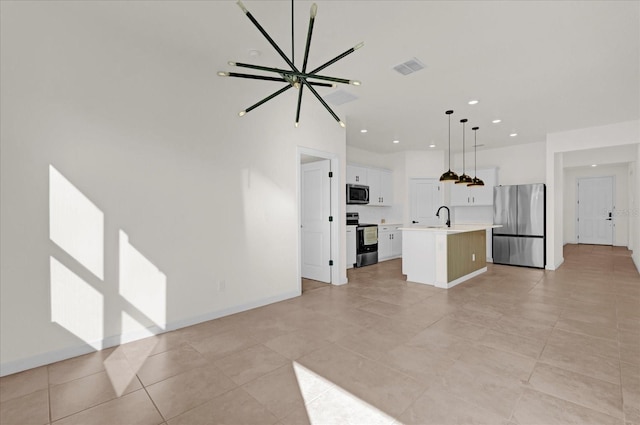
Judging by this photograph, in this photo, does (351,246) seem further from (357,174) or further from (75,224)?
(75,224)

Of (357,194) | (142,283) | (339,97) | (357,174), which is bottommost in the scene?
Result: (142,283)

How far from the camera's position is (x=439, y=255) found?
4.93 m

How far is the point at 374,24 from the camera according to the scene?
2.73 m

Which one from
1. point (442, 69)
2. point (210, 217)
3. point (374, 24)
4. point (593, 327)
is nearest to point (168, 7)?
point (374, 24)

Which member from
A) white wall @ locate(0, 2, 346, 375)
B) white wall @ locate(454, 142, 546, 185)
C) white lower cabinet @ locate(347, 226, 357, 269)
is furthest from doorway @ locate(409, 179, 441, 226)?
white wall @ locate(0, 2, 346, 375)

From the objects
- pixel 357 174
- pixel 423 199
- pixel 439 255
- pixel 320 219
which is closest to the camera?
pixel 439 255

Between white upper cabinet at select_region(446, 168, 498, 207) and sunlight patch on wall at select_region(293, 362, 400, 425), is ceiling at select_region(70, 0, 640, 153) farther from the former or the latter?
sunlight patch on wall at select_region(293, 362, 400, 425)

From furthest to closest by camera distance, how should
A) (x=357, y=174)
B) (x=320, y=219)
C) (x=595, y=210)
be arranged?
(x=595, y=210)
(x=357, y=174)
(x=320, y=219)

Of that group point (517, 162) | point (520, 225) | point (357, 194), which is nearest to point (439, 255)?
point (357, 194)

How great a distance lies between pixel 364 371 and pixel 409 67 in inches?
125

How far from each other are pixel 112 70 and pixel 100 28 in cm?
35

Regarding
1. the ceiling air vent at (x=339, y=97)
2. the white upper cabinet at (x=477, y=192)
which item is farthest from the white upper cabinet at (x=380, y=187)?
the ceiling air vent at (x=339, y=97)

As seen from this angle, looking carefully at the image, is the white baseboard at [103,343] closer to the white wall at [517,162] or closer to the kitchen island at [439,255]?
the kitchen island at [439,255]

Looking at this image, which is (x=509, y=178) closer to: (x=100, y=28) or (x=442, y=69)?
(x=442, y=69)
